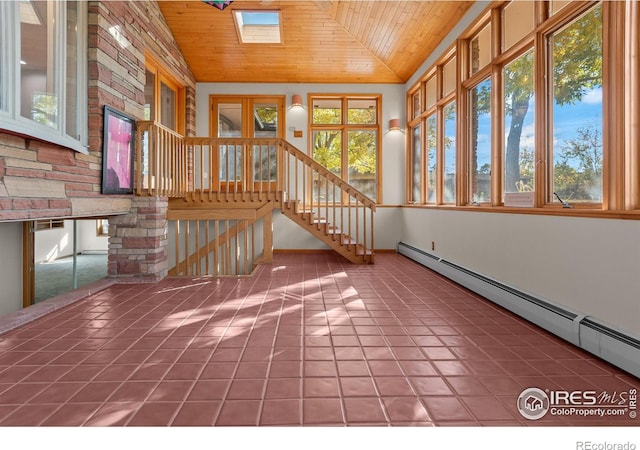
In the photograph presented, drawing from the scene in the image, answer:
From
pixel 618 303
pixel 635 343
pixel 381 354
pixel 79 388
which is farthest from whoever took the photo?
pixel 381 354

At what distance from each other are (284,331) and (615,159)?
108 inches

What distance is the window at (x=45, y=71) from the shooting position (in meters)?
2.71

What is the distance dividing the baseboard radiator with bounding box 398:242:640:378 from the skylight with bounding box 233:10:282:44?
5833mm

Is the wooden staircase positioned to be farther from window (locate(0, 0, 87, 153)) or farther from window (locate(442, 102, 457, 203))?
window (locate(0, 0, 87, 153))

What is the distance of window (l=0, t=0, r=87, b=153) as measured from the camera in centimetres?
271

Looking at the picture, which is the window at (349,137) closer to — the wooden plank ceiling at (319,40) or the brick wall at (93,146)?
the wooden plank ceiling at (319,40)

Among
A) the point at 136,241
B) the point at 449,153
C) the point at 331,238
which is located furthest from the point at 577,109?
the point at 136,241

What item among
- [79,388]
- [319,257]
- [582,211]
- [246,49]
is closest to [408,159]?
[319,257]

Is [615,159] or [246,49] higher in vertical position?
[246,49]

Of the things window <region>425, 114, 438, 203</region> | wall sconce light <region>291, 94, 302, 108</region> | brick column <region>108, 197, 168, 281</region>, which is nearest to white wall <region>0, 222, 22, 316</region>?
brick column <region>108, 197, 168, 281</region>

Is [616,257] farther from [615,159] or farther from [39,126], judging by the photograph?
[39,126]

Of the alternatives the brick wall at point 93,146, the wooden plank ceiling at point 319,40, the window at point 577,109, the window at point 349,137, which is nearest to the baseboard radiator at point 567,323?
the window at point 577,109

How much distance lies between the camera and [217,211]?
5.88 metres

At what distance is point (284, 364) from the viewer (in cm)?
236
